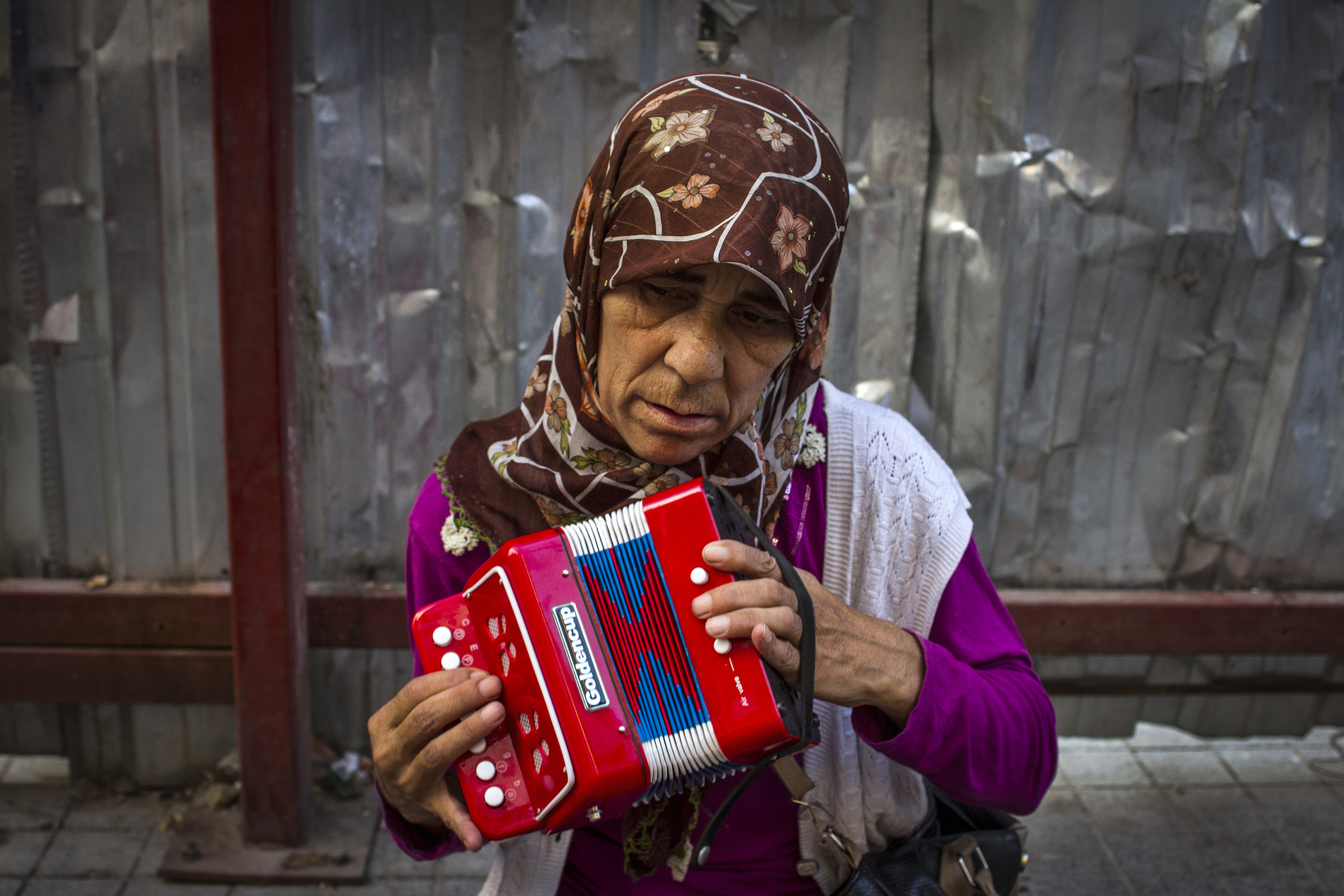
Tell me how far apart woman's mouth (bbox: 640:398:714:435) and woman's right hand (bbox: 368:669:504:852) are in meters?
0.44

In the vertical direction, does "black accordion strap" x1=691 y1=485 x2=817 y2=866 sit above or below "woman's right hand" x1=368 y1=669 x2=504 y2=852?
above

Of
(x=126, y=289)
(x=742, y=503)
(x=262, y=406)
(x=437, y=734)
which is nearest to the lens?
(x=437, y=734)

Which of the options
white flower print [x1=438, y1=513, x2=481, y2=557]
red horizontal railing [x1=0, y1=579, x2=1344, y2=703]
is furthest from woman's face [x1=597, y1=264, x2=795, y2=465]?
red horizontal railing [x1=0, y1=579, x2=1344, y2=703]

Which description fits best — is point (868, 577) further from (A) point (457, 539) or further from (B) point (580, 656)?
(A) point (457, 539)

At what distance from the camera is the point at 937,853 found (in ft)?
5.73

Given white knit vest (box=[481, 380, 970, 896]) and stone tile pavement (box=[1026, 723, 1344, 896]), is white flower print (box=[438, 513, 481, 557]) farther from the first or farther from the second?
stone tile pavement (box=[1026, 723, 1344, 896])

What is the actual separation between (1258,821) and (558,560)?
126 inches

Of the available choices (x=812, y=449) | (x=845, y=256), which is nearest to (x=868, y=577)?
(x=812, y=449)

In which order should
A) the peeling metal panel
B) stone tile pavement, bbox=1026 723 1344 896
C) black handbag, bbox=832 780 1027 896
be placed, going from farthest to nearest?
1. stone tile pavement, bbox=1026 723 1344 896
2. the peeling metal panel
3. black handbag, bbox=832 780 1027 896

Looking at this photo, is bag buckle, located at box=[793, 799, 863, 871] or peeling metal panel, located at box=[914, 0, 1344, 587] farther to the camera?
peeling metal panel, located at box=[914, 0, 1344, 587]

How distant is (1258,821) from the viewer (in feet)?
11.1

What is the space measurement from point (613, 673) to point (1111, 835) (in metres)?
2.70

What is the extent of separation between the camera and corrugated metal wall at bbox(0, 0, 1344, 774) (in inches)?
112

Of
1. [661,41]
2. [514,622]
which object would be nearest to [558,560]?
[514,622]
